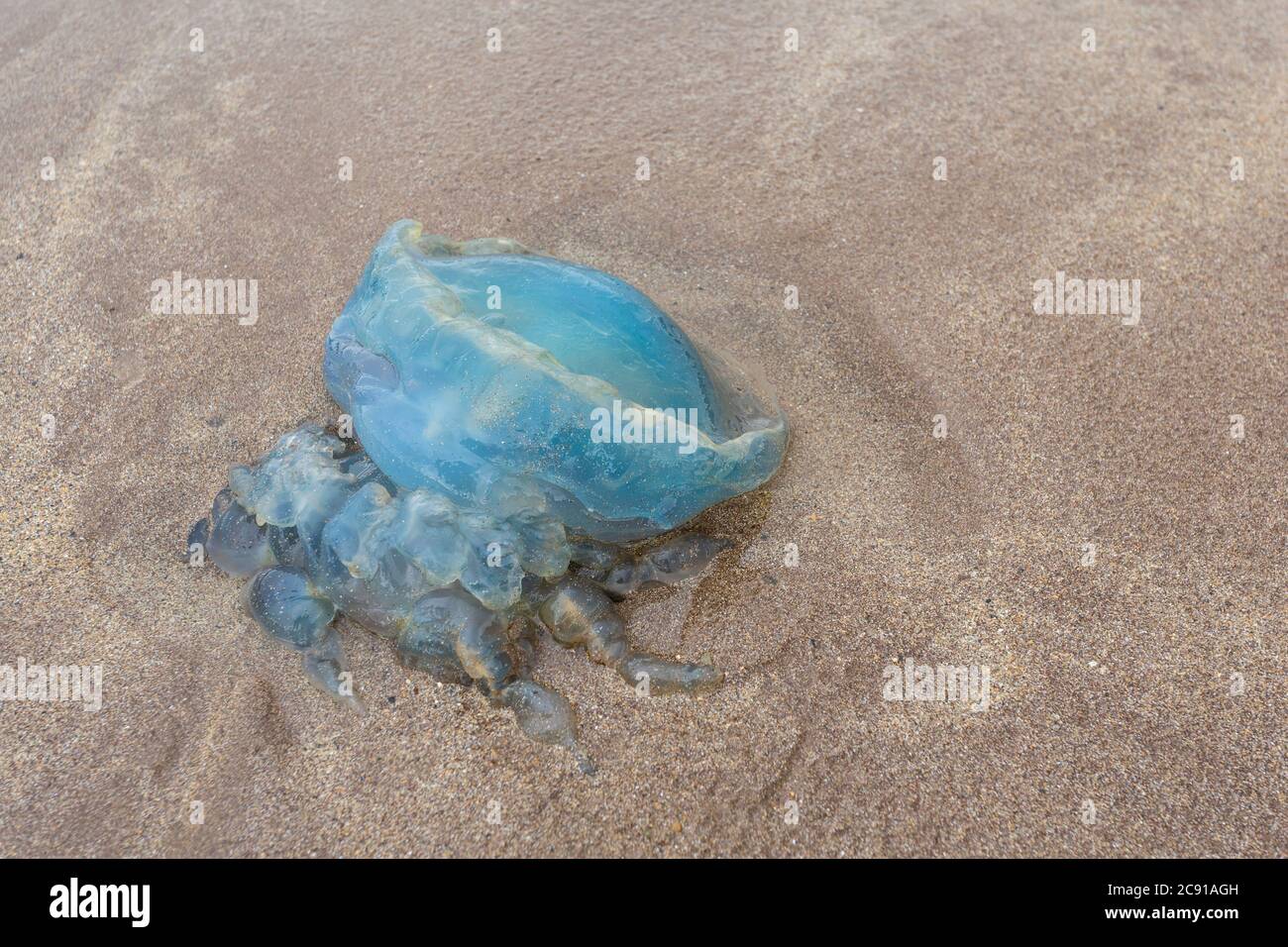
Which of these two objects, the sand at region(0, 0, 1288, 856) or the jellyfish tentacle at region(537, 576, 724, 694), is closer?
the sand at region(0, 0, 1288, 856)

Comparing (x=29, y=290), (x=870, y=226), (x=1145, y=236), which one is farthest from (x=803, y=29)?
(x=29, y=290)

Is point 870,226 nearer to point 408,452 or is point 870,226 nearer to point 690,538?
point 690,538

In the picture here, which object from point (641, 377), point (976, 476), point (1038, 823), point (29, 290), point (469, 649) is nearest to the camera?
point (1038, 823)

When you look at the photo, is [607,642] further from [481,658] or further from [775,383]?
[775,383]

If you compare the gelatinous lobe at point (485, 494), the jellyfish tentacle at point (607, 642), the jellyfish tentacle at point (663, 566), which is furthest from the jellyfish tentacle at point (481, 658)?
the jellyfish tentacle at point (663, 566)

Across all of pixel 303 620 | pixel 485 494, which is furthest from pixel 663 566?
pixel 303 620

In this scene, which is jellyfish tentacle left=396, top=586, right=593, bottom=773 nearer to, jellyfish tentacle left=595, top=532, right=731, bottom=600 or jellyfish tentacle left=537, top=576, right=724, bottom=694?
jellyfish tentacle left=537, top=576, right=724, bottom=694

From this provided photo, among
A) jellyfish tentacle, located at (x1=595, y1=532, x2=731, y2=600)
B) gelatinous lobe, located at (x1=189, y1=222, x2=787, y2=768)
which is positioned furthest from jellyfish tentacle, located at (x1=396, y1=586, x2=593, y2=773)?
jellyfish tentacle, located at (x1=595, y1=532, x2=731, y2=600)
